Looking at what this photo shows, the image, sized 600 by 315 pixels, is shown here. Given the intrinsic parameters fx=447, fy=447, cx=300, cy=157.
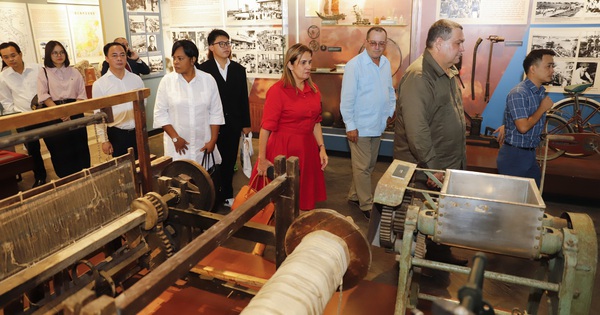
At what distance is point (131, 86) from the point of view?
4336 millimetres

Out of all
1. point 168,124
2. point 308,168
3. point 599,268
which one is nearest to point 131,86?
point 168,124

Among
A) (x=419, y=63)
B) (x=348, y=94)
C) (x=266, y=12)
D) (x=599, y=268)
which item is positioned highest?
(x=266, y=12)

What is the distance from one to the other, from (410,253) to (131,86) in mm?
3302

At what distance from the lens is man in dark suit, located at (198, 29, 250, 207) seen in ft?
14.6

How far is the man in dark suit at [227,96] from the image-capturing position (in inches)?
176

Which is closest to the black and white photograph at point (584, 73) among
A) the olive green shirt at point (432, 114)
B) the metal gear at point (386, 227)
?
the olive green shirt at point (432, 114)

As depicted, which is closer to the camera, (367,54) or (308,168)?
(308,168)

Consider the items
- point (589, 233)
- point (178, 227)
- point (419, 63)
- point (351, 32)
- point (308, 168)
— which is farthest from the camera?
point (351, 32)

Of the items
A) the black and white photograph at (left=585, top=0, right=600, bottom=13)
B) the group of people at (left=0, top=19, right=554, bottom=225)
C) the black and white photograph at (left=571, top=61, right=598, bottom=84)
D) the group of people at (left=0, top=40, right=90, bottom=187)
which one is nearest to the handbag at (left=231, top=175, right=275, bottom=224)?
the group of people at (left=0, top=19, right=554, bottom=225)

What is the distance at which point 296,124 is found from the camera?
340cm

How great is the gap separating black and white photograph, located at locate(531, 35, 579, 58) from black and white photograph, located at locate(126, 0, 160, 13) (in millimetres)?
5614

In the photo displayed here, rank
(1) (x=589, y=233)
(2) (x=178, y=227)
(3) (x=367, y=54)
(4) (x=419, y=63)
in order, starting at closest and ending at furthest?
1. (1) (x=589, y=233)
2. (2) (x=178, y=227)
3. (4) (x=419, y=63)
4. (3) (x=367, y=54)

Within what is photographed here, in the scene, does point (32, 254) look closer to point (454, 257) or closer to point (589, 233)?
point (589, 233)

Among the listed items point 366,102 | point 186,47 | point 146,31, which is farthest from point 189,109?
point 146,31
